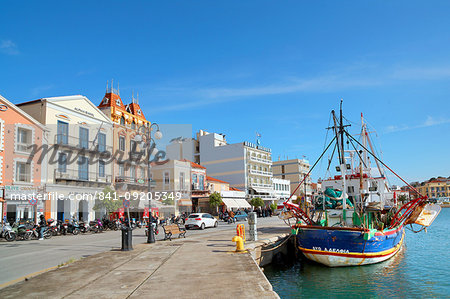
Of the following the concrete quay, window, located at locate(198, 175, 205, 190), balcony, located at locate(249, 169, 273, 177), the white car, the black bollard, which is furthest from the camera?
balcony, located at locate(249, 169, 273, 177)

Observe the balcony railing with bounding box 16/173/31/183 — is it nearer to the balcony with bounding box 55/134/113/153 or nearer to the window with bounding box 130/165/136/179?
the balcony with bounding box 55/134/113/153

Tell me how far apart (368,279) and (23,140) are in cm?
2801

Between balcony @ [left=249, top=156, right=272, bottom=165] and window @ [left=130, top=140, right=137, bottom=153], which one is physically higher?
balcony @ [left=249, top=156, right=272, bottom=165]

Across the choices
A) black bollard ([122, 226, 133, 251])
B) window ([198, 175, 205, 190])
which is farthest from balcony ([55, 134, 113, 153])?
Answer: black bollard ([122, 226, 133, 251])

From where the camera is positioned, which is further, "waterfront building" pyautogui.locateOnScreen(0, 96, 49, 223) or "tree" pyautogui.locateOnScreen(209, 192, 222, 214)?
"tree" pyautogui.locateOnScreen(209, 192, 222, 214)

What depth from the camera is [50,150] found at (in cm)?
3244

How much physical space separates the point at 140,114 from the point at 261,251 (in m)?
51.6

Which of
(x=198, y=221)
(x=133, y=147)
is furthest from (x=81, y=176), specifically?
(x=198, y=221)

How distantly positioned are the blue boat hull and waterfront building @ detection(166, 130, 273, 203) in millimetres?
49317

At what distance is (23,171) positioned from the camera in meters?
30.0

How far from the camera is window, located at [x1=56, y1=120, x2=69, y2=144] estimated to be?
109 ft

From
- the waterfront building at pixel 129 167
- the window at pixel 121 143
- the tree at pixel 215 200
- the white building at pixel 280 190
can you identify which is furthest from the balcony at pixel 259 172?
the window at pixel 121 143

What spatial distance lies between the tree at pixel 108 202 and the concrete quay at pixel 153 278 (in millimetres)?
20968

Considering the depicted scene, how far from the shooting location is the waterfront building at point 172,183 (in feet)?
154
